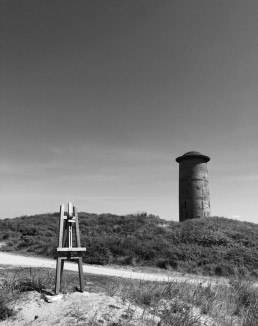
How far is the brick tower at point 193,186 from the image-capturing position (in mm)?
32688

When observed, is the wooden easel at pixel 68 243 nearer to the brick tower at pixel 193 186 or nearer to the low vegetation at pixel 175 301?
the low vegetation at pixel 175 301

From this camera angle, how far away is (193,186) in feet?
109

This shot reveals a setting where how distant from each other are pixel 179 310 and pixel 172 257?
10.8 metres

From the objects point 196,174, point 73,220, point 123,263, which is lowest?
point 123,263

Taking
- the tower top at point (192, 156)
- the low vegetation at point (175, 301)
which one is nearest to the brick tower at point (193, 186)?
the tower top at point (192, 156)

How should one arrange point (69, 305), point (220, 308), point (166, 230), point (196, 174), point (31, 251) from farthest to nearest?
point (196, 174), point (166, 230), point (31, 251), point (220, 308), point (69, 305)

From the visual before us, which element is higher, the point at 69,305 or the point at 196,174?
the point at 196,174

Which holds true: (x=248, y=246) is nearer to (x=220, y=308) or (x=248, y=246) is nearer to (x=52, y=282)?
(x=220, y=308)

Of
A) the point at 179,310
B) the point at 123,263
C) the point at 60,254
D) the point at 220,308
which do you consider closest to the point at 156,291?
the point at 179,310

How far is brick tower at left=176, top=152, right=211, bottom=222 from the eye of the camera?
107 ft

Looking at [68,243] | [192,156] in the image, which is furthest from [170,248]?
[192,156]

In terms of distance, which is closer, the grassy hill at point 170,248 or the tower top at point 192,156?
the grassy hill at point 170,248

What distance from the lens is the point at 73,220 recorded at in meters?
7.26

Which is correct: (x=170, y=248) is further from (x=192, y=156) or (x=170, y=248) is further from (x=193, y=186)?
(x=192, y=156)
